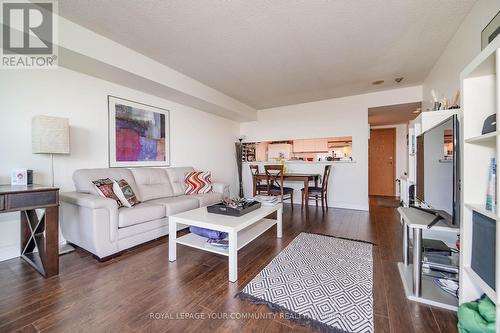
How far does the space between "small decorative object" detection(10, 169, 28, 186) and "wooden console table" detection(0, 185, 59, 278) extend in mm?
95

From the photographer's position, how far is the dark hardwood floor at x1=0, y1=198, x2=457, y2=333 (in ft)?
4.08

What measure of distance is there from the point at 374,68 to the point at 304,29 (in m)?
1.54

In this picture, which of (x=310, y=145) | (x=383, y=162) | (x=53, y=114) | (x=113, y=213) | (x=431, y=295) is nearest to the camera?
(x=431, y=295)

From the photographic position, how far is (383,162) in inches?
249

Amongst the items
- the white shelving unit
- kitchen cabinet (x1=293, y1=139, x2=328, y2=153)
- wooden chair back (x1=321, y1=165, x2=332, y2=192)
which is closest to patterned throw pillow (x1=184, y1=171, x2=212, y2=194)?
wooden chair back (x1=321, y1=165, x2=332, y2=192)

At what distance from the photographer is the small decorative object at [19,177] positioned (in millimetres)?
1939

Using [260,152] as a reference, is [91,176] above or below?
below

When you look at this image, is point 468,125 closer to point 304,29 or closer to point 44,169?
point 304,29

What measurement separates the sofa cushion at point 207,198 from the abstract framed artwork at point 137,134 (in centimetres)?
97

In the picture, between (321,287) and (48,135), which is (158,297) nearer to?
(321,287)

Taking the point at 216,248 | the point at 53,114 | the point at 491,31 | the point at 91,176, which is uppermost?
the point at 491,31

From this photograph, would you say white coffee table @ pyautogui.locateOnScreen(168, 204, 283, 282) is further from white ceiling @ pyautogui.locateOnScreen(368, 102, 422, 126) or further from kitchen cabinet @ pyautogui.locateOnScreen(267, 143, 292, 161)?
white ceiling @ pyautogui.locateOnScreen(368, 102, 422, 126)

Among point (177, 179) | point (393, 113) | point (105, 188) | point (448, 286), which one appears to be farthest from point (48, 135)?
point (393, 113)

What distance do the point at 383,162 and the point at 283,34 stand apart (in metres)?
5.59
